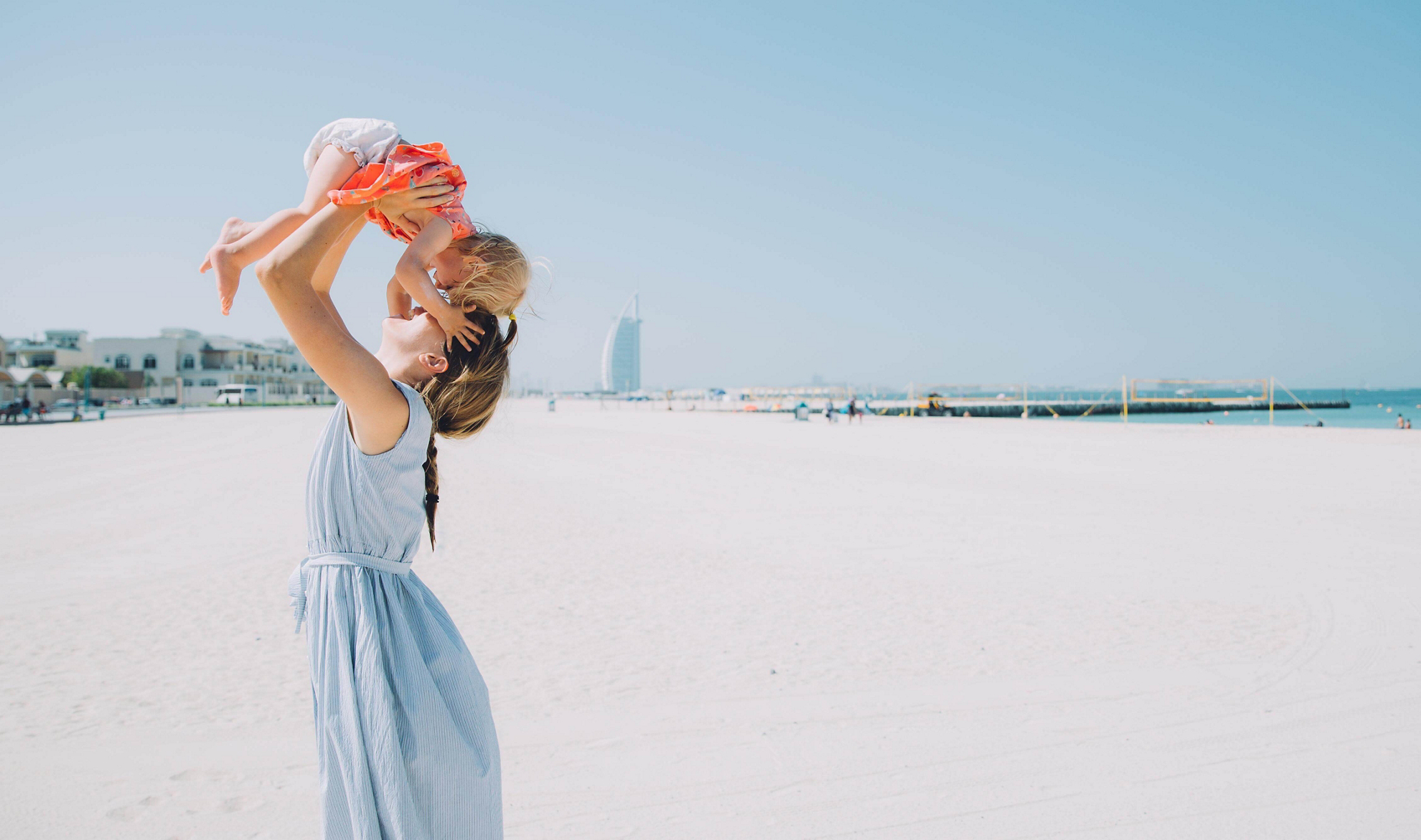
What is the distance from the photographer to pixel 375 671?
118 centimetres

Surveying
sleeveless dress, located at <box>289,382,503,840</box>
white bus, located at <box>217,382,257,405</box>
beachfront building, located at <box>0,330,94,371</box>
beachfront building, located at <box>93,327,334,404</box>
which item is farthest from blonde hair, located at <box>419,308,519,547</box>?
beachfront building, located at <box>0,330,94,371</box>

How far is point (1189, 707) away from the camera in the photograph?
12.0 ft

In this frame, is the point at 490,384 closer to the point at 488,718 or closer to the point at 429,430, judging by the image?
the point at 429,430

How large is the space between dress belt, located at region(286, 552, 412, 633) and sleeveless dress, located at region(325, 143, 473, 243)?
0.55m

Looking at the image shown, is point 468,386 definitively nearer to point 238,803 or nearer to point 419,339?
point 419,339

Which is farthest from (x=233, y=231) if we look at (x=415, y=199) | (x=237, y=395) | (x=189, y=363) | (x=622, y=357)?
(x=622, y=357)

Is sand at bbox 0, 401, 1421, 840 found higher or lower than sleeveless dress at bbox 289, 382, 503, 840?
lower

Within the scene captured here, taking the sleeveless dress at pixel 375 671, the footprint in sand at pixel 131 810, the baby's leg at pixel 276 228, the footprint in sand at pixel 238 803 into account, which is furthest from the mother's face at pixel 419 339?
the footprint in sand at pixel 131 810

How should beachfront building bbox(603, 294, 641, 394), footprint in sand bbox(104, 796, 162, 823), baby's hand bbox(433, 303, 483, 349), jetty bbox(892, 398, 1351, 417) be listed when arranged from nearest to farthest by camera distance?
baby's hand bbox(433, 303, 483, 349) → footprint in sand bbox(104, 796, 162, 823) → jetty bbox(892, 398, 1351, 417) → beachfront building bbox(603, 294, 641, 394)

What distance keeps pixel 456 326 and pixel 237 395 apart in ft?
266

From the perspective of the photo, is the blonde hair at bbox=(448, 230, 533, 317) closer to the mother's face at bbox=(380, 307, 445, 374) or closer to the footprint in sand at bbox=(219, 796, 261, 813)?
the mother's face at bbox=(380, 307, 445, 374)

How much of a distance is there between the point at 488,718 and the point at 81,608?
5846 mm

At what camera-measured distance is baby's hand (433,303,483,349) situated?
126cm

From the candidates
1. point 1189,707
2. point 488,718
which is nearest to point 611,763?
point 488,718
